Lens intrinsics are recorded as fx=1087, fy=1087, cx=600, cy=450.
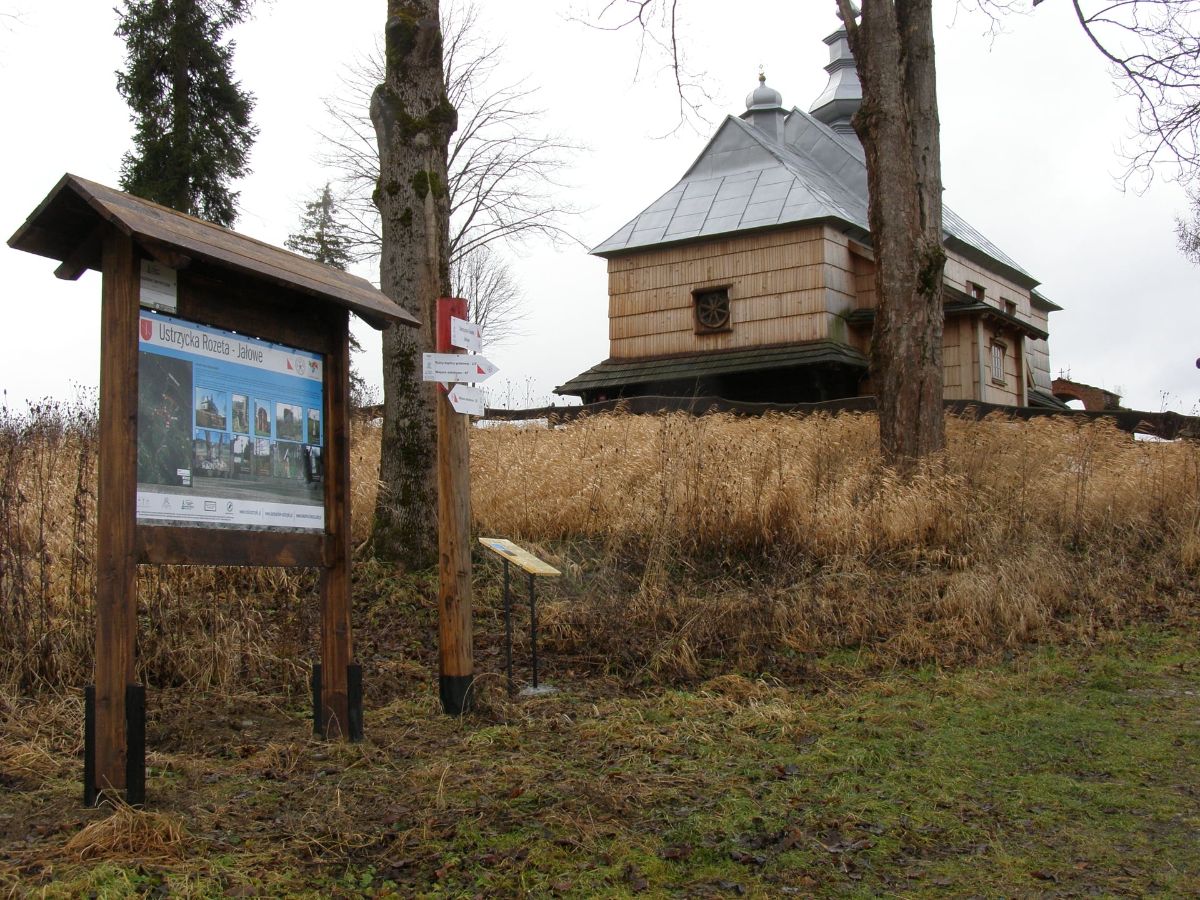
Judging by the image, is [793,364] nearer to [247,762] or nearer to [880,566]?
[880,566]

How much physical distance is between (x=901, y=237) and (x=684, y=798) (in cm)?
894

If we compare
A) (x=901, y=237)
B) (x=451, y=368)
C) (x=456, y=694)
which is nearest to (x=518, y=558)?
(x=456, y=694)

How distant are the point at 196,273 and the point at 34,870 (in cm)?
258

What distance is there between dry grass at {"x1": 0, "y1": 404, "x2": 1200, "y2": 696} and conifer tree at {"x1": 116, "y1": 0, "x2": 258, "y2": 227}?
12.4 meters

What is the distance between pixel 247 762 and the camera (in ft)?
17.7

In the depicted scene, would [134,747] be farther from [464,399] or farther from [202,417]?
[464,399]

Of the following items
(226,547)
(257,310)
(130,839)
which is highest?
(257,310)

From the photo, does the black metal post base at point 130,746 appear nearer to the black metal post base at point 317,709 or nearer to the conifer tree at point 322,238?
the black metal post base at point 317,709

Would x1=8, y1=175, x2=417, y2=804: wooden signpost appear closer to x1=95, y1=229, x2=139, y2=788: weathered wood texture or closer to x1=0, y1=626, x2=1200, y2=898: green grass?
x1=95, y1=229, x2=139, y2=788: weathered wood texture

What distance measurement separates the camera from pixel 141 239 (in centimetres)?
444

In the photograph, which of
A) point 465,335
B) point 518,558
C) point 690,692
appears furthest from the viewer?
point 690,692

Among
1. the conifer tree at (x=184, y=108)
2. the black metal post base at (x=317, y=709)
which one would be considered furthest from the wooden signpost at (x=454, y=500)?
the conifer tree at (x=184, y=108)

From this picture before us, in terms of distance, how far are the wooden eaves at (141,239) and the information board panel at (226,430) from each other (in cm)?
37

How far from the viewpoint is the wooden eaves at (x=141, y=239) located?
4.46 metres
